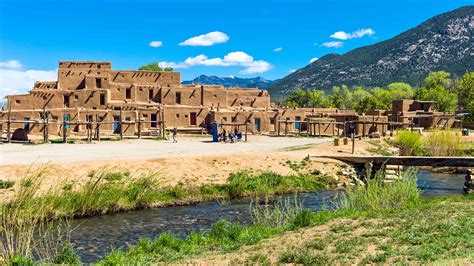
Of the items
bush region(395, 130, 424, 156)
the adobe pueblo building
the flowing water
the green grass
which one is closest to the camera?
the flowing water

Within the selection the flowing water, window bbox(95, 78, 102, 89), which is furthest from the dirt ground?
window bbox(95, 78, 102, 89)

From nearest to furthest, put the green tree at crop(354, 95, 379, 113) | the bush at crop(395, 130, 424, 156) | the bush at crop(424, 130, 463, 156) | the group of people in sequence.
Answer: the bush at crop(424, 130, 463, 156), the bush at crop(395, 130, 424, 156), the group of people, the green tree at crop(354, 95, 379, 113)

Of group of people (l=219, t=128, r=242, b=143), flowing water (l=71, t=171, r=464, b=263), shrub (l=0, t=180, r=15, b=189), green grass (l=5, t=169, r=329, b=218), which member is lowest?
flowing water (l=71, t=171, r=464, b=263)

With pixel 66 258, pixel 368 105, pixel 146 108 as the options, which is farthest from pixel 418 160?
pixel 368 105

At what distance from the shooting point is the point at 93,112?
49031mm

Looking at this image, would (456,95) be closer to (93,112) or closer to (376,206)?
(93,112)

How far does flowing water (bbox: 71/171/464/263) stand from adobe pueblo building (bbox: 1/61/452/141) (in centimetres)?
2829

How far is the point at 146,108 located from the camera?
5200 centimetres

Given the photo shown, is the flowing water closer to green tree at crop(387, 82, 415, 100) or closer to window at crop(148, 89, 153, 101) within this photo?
window at crop(148, 89, 153, 101)

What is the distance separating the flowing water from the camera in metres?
13.4

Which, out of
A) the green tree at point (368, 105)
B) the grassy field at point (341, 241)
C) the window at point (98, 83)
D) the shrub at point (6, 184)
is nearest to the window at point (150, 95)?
the window at point (98, 83)

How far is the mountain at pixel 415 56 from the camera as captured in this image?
157 m

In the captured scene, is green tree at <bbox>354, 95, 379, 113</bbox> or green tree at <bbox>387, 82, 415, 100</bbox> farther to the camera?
green tree at <bbox>387, 82, 415, 100</bbox>

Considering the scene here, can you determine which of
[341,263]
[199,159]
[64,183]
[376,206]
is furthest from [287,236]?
[199,159]
